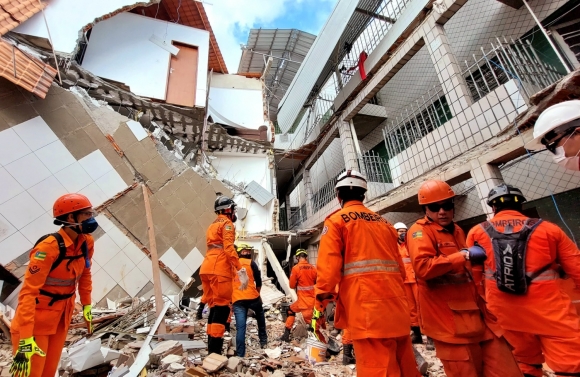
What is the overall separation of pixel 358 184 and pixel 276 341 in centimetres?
375

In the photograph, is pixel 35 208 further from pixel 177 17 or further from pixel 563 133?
pixel 177 17

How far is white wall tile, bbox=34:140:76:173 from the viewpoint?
485cm

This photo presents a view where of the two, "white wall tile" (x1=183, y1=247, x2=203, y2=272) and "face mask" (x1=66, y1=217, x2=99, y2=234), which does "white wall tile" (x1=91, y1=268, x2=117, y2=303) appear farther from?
"face mask" (x1=66, y1=217, x2=99, y2=234)

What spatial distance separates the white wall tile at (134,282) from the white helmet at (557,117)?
21.4 feet

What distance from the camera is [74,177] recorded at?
17.0 feet

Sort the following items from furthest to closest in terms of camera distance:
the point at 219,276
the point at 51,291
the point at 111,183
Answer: the point at 111,183 → the point at 219,276 → the point at 51,291

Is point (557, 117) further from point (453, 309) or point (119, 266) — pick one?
point (119, 266)

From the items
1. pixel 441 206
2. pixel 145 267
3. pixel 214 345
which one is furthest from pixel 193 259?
pixel 441 206

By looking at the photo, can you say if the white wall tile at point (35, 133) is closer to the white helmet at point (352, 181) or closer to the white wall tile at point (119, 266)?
the white wall tile at point (119, 266)

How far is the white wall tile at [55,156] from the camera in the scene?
15.9 feet

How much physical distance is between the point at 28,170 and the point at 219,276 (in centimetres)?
413

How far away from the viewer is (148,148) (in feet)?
21.3

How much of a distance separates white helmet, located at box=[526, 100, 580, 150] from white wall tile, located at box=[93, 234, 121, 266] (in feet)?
21.2

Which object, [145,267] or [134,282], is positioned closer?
[134,282]
